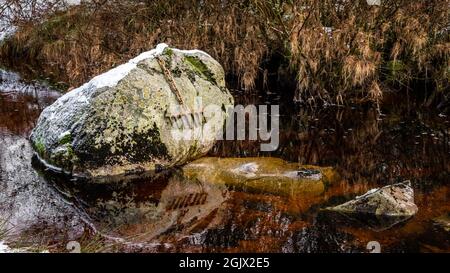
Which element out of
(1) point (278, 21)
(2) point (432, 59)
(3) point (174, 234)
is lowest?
(3) point (174, 234)

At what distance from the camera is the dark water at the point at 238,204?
466 centimetres

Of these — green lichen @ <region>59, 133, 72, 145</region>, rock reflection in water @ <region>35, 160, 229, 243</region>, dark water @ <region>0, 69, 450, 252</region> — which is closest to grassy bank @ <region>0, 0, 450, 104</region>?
dark water @ <region>0, 69, 450, 252</region>

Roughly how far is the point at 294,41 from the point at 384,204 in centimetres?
423

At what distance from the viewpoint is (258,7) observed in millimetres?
9211

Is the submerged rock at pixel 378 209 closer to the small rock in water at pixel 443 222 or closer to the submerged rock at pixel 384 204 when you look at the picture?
the submerged rock at pixel 384 204

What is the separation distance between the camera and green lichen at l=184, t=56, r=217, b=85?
7.45m

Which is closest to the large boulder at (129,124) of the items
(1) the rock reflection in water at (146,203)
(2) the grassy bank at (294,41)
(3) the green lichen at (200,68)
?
(1) the rock reflection in water at (146,203)

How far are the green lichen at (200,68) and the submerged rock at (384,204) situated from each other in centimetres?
308

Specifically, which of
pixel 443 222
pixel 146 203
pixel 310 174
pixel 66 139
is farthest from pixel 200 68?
pixel 443 222

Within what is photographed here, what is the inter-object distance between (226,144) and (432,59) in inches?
164

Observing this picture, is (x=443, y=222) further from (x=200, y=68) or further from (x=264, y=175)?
(x=200, y=68)

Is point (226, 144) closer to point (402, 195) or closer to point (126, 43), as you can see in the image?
point (402, 195)
